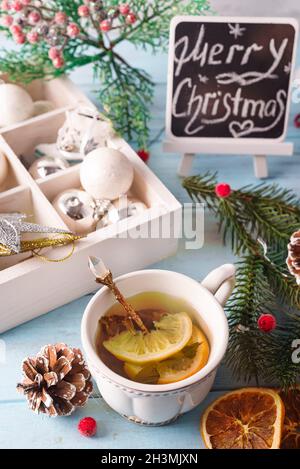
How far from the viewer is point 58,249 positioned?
94 cm

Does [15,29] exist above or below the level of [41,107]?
above

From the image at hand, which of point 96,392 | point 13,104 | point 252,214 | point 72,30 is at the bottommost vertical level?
point 96,392

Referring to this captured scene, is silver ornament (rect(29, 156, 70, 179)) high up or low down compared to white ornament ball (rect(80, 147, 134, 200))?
down

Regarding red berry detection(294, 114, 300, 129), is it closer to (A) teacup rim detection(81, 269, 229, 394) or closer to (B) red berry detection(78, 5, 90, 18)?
(B) red berry detection(78, 5, 90, 18)

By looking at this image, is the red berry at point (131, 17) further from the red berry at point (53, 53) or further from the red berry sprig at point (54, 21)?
the red berry at point (53, 53)

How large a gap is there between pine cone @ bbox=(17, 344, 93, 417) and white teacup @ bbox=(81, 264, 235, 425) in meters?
0.05

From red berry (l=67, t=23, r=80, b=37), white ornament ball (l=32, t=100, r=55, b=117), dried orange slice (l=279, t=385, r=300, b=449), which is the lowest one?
dried orange slice (l=279, t=385, r=300, b=449)

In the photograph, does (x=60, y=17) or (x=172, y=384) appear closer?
(x=172, y=384)

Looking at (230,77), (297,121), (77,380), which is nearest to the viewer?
(77,380)

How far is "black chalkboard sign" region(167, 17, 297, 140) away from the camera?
3.48 feet

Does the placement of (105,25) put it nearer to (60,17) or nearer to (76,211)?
(60,17)

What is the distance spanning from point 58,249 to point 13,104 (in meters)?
0.31

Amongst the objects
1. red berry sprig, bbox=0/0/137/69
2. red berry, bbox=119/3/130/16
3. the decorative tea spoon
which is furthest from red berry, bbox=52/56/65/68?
the decorative tea spoon

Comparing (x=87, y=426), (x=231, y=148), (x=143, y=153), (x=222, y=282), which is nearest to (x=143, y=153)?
(x=143, y=153)
